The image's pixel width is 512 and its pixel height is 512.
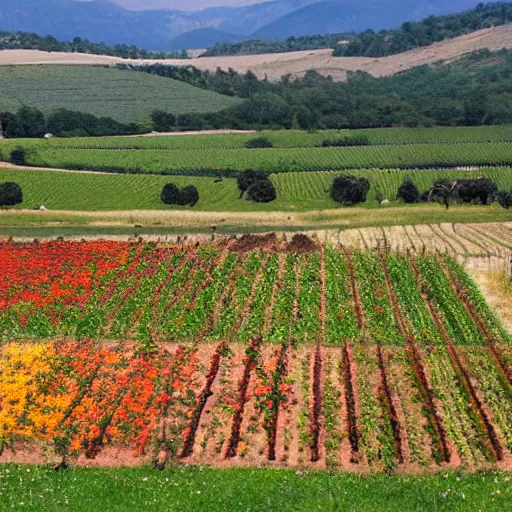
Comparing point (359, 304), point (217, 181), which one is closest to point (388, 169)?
point (217, 181)

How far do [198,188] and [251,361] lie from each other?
43070 millimetres

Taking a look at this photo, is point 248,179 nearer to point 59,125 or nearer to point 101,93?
point 59,125

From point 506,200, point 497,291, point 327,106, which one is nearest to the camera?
point 497,291

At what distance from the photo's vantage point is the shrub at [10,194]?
213ft

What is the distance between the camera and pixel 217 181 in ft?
253

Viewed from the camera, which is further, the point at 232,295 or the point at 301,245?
the point at 301,245

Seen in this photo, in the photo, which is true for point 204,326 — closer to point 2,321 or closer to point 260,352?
point 260,352

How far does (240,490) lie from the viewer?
23.5 meters

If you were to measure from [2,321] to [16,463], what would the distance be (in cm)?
1221

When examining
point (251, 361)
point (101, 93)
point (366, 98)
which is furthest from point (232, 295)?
point (101, 93)

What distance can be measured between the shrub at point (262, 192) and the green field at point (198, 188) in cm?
68

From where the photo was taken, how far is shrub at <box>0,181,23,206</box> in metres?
64.8

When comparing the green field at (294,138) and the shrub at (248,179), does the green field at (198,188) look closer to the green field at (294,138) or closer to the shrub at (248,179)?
the shrub at (248,179)

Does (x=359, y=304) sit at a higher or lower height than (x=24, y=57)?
lower
